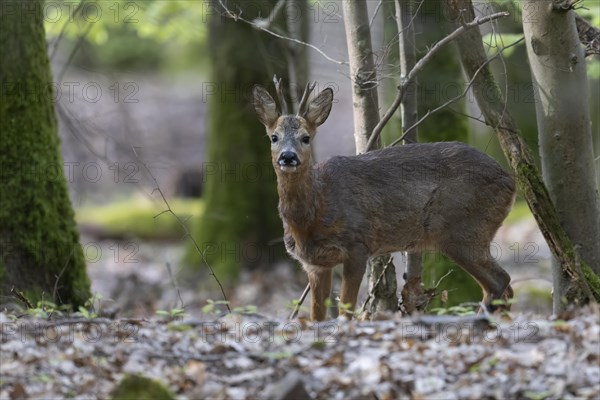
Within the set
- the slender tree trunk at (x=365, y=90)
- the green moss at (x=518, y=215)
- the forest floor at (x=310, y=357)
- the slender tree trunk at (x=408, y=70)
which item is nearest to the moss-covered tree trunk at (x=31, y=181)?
the forest floor at (x=310, y=357)

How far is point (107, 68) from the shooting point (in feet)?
90.7

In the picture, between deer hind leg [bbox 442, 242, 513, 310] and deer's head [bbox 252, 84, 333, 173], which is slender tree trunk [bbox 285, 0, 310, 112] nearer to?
deer's head [bbox 252, 84, 333, 173]

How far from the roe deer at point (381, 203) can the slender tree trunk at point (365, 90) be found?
443 mm

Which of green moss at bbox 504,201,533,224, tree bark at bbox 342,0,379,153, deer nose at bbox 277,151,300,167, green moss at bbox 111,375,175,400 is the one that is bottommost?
green moss at bbox 111,375,175,400

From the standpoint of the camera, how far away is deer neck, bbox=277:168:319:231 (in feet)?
24.7

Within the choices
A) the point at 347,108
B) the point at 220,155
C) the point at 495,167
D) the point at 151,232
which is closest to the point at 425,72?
the point at 495,167

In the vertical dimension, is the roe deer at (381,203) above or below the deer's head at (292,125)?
below

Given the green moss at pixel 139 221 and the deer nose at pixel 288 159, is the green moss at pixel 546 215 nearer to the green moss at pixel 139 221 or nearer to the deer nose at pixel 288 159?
the deer nose at pixel 288 159

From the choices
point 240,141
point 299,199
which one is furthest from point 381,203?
point 240,141

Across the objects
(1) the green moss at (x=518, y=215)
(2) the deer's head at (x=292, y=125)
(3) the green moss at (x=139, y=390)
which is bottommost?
(3) the green moss at (x=139, y=390)

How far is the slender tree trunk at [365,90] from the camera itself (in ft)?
26.7

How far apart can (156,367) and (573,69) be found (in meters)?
4.10

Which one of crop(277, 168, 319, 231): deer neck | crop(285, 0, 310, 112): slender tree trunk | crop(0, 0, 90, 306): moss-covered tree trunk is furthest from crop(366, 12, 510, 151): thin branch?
crop(285, 0, 310, 112): slender tree trunk

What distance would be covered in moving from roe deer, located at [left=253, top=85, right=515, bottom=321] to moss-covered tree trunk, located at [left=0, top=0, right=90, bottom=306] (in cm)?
213
